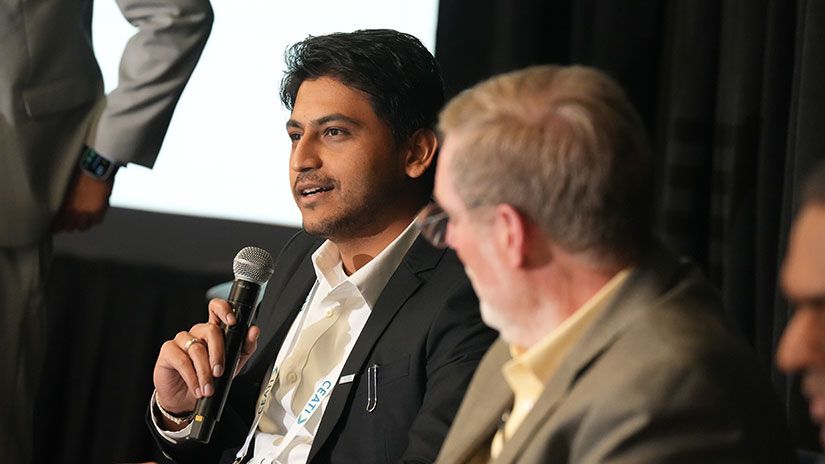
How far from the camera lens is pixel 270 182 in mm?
3219

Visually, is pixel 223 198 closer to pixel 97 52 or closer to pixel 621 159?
pixel 97 52

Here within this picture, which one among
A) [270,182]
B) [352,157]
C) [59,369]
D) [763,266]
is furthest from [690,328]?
[59,369]

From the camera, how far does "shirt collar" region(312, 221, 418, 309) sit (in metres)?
2.09

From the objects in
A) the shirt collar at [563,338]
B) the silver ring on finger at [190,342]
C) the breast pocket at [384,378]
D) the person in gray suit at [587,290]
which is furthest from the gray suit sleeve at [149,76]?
the shirt collar at [563,338]

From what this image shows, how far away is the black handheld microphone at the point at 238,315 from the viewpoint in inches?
71.0

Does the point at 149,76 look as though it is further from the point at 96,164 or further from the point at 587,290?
the point at 587,290

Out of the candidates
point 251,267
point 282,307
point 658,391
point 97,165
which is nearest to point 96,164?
point 97,165

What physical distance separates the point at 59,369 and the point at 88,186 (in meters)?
0.67

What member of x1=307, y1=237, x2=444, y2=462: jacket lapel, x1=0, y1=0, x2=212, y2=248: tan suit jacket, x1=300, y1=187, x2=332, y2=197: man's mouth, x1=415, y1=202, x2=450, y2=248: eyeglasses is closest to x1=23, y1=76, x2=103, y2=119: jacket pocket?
x1=0, y1=0, x2=212, y2=248: tan suit jacket

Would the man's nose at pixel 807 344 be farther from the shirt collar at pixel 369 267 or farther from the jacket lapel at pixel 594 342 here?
the shirt collar at pixel 369 267

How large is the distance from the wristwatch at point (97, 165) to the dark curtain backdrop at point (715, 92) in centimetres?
123

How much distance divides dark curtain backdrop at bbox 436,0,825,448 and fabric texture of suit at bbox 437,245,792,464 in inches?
48.5

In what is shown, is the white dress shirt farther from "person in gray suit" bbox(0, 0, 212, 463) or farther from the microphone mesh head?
"person in gray suit" bbox(0, 0, 212, 463)

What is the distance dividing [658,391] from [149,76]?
2.37 m
